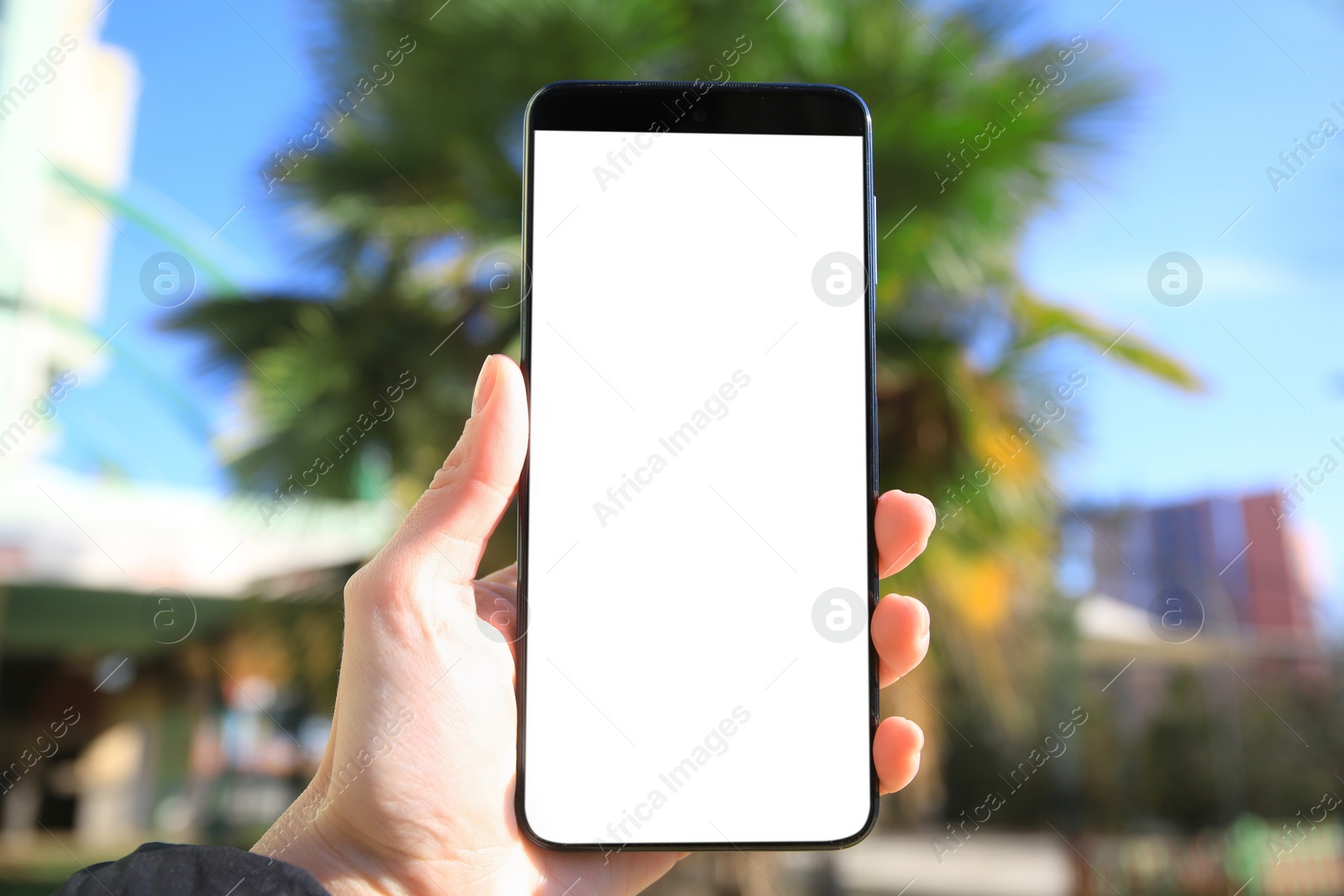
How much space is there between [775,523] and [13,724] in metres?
13.6

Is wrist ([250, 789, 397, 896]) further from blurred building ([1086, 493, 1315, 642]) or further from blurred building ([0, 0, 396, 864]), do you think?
blurred building ([1086, 493, 1315, 642])

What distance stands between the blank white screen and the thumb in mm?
44

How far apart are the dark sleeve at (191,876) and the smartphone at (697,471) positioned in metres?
0.31

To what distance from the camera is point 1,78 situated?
4.77 m

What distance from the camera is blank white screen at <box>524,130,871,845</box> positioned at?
1.19 m

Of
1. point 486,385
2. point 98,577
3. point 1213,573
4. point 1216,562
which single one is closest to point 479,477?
point 486,385

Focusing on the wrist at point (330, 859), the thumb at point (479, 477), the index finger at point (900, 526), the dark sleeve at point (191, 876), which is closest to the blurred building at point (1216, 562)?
the index finger at point (900, 526)

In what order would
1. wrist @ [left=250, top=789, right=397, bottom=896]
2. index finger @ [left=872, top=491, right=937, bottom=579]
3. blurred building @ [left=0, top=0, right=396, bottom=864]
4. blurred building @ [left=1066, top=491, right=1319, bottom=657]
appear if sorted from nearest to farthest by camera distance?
wrist @ [left=250, top=789, right=397, bottom=896] → index finger @ [left=872, top=491, right=937, bottom=579] → blurred building @ [left=0, top=0, right=396, bottom=864] → blurred building @ [left=1066, top=491, right=1319, bottom=657]

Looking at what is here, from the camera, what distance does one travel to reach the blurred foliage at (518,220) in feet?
12.3

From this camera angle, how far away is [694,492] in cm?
125

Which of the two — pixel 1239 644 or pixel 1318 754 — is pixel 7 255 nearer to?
pixel 1318 754

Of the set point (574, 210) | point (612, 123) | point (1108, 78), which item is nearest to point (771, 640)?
point (574, 210)

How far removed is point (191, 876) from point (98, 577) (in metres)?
10.3

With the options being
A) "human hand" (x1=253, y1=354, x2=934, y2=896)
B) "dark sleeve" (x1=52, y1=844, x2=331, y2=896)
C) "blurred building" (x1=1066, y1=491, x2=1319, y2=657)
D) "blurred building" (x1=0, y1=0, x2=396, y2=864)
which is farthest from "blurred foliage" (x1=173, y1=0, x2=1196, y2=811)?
"blurred building" (x1=1066, y1=491, x2=1319, y2=657)
